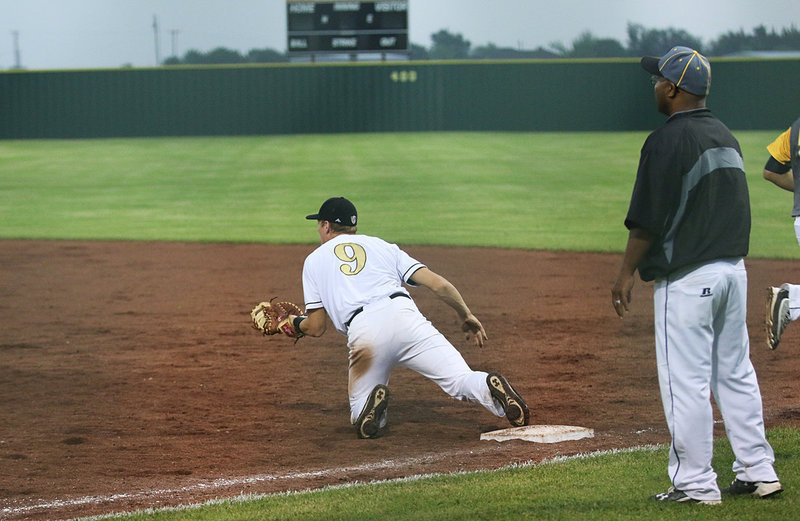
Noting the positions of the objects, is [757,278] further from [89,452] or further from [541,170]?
[541,170]

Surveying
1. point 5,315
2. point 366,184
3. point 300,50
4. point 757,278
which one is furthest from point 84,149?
point 757,278

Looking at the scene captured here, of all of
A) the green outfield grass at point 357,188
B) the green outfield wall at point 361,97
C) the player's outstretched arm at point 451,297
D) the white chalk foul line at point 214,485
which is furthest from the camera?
the green outfield wall at point 361,97

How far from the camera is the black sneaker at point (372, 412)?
17.2ft

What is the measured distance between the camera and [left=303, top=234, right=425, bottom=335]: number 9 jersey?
5.32 m

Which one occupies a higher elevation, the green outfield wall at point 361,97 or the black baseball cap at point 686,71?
the black baseball cap at point 686,71

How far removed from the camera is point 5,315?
9.38 metres

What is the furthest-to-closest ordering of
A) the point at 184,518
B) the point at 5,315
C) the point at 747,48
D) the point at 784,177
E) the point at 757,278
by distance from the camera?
the point at 747,48, the point at 757,278, the point at 5,315, the point at 784,177, the point at 184,518

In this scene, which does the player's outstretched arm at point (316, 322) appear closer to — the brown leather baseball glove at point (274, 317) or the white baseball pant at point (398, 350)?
the white baseball pant at point (398, 350)

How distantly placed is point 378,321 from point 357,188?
16.2m

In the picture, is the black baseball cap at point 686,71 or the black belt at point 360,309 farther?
the black belt at point 360,309

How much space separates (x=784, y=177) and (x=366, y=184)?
16.7 m

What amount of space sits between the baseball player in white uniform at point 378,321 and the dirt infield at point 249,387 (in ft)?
0.78

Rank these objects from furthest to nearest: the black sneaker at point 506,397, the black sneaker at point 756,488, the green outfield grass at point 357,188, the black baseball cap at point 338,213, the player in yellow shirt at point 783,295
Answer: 1. the green outfield grass at point 357,188
2. the black baseball cap at point 338,213
3. the player in yellow shirt at point 783,295
4. the black sneaker at point 506,397
5. the black sneaker at point 756,488

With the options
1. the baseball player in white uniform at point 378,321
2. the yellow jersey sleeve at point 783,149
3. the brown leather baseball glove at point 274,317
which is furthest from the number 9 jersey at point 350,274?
the yellow jersey sleeve at point 783,149
